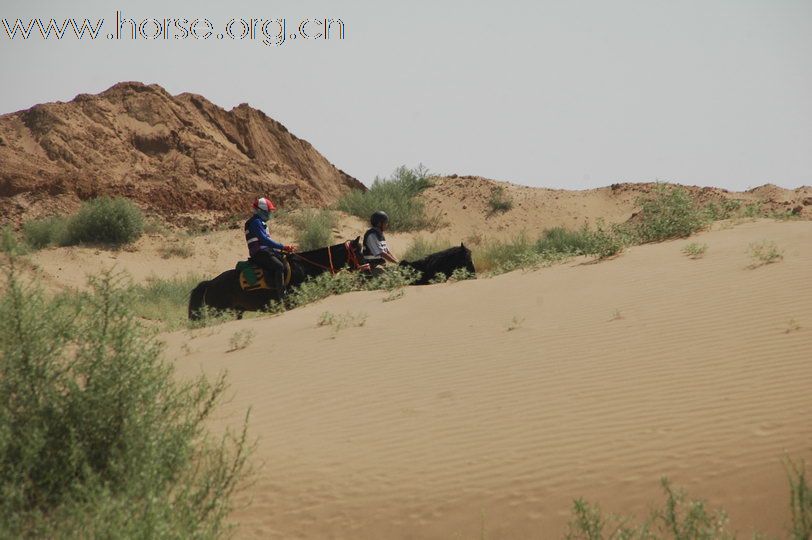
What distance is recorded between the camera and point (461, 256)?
13.1 m

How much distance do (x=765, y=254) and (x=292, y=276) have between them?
261 inches

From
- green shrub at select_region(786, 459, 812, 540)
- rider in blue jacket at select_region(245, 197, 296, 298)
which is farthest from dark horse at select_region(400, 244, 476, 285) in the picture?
green shrub at select_region(786, 459, 812, 540)

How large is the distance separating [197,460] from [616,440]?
102 inches

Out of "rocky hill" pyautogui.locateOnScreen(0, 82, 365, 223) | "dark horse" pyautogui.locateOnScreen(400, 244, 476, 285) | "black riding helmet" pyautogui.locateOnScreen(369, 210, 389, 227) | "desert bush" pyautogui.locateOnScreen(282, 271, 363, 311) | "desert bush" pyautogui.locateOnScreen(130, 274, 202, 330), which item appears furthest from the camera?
"rocky hill" pyautogui.locateOnScreen(0, 82, 365, 223)

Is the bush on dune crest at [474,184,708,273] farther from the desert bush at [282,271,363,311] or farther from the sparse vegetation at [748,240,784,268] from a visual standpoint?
the sparse vegetation at [748,240,784,268]

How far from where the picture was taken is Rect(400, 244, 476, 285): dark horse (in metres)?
13.0

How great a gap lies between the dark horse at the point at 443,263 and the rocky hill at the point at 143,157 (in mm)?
17289

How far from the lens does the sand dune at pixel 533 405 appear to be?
16.0 ft

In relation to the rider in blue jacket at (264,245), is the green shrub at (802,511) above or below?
below

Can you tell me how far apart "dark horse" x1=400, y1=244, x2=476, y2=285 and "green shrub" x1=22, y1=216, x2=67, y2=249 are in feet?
44.0

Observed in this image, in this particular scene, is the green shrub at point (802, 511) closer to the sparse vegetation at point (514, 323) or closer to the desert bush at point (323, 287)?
the sparse vegetation at point (514, 323)

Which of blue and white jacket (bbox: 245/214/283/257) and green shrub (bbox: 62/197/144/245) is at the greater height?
green shrub (bbox: 62/197/144/245)

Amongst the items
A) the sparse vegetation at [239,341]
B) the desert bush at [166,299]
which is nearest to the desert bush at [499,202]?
the desert bush at [166,299]

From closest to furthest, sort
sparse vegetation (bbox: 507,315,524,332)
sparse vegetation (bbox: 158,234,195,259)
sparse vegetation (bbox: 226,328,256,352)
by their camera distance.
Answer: sparse vegetation (bbox: 507,315,524,332)
sparse vegetation (bbox: 226,328,256,352)
sparse vegetation (bbox: 158,234,195,259)
